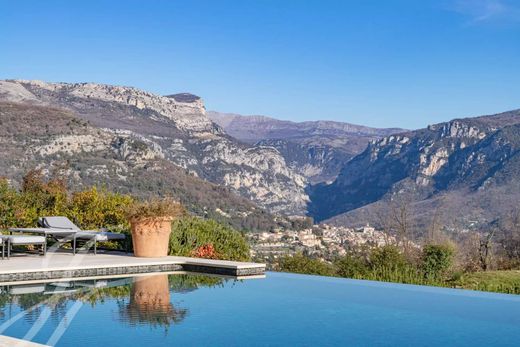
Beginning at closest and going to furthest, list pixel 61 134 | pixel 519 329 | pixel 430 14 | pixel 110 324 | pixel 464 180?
pixel 110 324 → pixel 519 329 → pixel 430 14 → pixel 61 134 → pixel 464 180

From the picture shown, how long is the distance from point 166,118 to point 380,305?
104077 millimetres

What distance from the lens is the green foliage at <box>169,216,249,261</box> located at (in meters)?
10.4

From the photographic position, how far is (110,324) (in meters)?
5.65

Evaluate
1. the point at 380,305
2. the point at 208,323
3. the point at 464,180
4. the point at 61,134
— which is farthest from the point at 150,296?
the point at 464,180

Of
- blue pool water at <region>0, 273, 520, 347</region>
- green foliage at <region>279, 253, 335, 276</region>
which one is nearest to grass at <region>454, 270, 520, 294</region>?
blue pool water at <region>0, 273, 520, 347</region>

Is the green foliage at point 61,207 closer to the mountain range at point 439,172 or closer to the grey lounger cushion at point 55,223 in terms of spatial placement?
the grey lounger cushion at point 55,223

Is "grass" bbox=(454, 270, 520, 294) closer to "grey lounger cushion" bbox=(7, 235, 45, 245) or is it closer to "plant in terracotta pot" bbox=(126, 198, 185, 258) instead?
"plant in terracotta pot" bbox=(126, 198, 185, 258)

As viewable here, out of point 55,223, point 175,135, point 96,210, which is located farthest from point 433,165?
point 55,223

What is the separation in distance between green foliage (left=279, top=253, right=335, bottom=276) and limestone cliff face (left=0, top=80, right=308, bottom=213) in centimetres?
6908

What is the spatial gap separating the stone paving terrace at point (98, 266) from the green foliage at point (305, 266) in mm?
1379

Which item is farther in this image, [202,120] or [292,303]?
[202,120]

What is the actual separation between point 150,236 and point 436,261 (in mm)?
4124

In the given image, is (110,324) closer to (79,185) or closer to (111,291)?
(111,291)

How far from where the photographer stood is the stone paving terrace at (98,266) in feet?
25.9
